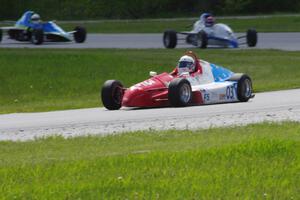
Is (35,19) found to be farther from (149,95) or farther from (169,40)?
(149,95)

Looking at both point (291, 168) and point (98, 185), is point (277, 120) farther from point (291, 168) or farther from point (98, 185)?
point (98, 185)

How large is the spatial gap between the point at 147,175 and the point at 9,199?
5.30 ft

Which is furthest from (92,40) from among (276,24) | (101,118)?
(101,118)

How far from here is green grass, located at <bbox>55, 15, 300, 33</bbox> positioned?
166ft

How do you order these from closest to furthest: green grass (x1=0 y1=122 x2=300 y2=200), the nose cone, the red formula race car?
green grass (x1=0 y1=122 x2=300 y2=200) < the red formula race car < the nose cone

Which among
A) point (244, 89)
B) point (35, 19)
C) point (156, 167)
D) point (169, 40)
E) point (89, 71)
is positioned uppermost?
point (156, 167)

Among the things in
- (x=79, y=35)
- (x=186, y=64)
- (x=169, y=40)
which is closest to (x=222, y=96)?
(x=186, y=64)

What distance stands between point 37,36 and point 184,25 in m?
17.1

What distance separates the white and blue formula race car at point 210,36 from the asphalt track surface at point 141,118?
17.1 meters

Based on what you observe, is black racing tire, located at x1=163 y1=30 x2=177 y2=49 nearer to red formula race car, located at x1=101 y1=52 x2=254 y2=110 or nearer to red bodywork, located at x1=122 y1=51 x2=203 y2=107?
red formula race car, located at x1=101 y1=52 x2=254 y2=110

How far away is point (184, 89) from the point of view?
17766 mm

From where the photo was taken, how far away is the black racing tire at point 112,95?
18.2 metres

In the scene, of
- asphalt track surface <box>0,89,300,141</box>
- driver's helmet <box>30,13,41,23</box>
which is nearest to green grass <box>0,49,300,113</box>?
asphalt track surface <box>0,89,300,141</box>

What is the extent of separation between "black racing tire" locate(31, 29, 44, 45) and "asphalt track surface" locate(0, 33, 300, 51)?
24 centimetres
